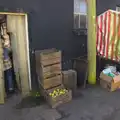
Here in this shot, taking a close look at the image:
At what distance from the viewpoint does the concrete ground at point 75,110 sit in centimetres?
399

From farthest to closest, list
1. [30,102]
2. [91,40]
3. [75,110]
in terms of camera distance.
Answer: [91,40] < [30,102] < [75,110]

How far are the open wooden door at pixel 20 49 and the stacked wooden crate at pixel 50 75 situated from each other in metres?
0.33

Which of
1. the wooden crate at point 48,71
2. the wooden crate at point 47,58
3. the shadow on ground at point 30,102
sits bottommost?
the shadow on ground at point 30,102

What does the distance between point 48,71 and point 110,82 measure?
6.09 feet

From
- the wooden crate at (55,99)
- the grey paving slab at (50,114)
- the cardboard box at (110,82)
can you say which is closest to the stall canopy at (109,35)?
the cardboard box at (110,82)

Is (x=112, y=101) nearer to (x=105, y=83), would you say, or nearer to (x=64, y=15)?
(x=105, y=83)

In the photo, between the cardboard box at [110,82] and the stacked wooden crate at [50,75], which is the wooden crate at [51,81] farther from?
the cardboard box at [110,82]

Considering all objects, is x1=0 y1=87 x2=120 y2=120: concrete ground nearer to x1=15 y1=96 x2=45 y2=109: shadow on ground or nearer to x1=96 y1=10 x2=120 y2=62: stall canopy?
x1=15 y1=96 x2=45 y2=109: shadow on ground

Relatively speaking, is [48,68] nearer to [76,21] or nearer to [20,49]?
[20,49]

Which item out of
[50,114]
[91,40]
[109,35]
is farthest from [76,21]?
[50,114]

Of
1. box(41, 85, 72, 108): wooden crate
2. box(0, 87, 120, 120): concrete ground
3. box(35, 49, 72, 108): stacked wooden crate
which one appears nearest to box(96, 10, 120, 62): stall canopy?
box(0, 87, 120, 120): concrete ground

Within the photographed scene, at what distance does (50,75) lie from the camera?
475cm

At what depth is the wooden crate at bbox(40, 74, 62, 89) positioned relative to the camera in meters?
4.71

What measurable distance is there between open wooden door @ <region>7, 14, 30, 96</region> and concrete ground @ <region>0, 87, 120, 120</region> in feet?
1.40
